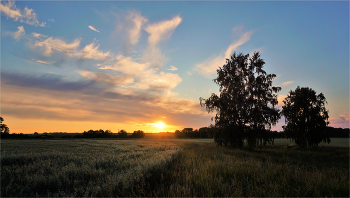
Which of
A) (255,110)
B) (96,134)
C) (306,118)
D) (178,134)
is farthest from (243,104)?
(178,134)

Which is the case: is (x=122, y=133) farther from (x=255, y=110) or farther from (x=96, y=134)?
(x=255, y=110)

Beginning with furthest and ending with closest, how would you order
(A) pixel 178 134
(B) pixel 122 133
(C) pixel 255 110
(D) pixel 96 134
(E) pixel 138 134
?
(A) pixel 178 134
(E) pixel 138 134
(B) pixel 122 133
(D) pixel 96 134
(C) pixel 255 110

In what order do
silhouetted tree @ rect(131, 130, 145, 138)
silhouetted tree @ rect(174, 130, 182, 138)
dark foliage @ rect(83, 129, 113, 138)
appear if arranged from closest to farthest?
dark foliage @ rect(83, 129, 113, 138)
silhouetted tree @ rect(131, 130, 145, 138)
silhouetted tree @ rect(174, 130, 182, 138)

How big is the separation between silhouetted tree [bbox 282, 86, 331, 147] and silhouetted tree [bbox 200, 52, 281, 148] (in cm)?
650

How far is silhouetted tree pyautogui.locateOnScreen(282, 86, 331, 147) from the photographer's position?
25.5 metres

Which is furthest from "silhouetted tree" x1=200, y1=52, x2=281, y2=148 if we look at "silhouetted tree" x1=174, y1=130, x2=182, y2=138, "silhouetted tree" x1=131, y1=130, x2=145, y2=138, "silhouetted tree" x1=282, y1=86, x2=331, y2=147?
"silhouetted tree" x1=174, y1=130, x2=182, y2=138

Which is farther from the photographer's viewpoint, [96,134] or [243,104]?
[96,134]

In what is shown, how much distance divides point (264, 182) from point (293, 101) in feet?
90.0

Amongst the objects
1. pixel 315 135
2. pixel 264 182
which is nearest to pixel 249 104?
pixel 315 135

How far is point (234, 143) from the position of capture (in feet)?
75.7

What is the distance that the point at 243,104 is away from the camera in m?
22.2

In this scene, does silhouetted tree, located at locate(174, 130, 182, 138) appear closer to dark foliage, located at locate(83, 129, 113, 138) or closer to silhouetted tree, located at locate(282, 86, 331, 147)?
dark foliage, located at locate(83, 129, 113, 138)

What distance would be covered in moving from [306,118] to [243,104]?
12.9 metres

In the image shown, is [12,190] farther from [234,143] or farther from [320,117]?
[320,117]
